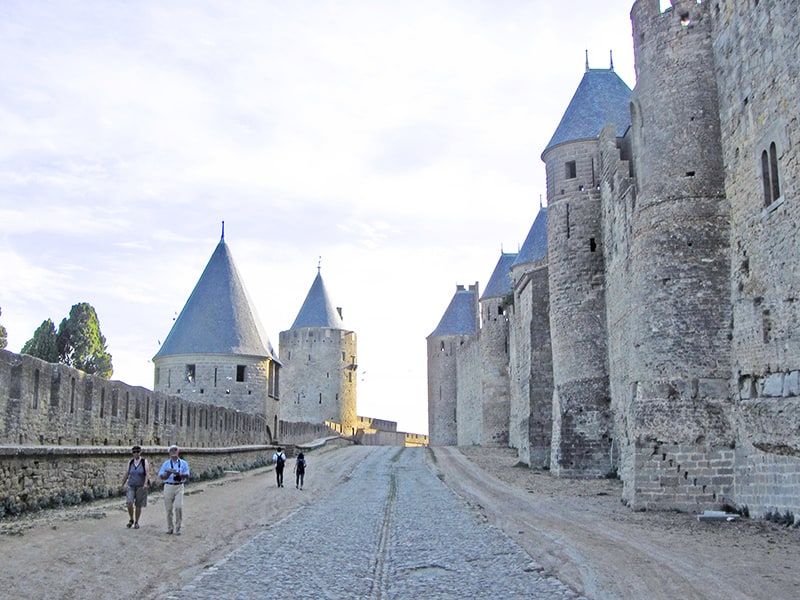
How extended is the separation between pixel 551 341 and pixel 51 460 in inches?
565

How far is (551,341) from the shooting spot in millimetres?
24094

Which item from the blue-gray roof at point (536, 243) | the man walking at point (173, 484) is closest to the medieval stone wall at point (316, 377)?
the blue-gray roof at point (536, 243)

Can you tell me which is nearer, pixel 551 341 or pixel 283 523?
pixel 283 523

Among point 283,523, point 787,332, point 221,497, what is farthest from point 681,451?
point 221,497

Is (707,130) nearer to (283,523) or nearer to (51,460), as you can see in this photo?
(283,523)

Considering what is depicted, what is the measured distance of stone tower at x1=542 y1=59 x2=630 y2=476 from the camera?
2155 centimetres

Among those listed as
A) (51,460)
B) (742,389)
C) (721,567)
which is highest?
(742,389)

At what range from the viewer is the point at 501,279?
1714 inches

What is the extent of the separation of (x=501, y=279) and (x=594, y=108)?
67.1ft

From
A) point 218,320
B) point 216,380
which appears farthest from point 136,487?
point 218,320

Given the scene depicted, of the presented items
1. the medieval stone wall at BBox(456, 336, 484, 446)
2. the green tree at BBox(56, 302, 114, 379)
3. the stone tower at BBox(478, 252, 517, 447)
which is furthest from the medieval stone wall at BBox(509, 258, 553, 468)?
the green tree at BBox(56, 302, 114, 379)

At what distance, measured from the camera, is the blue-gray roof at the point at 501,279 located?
42497 mm

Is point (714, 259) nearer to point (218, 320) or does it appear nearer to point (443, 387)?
point (218, 320)

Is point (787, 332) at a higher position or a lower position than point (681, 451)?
higher
